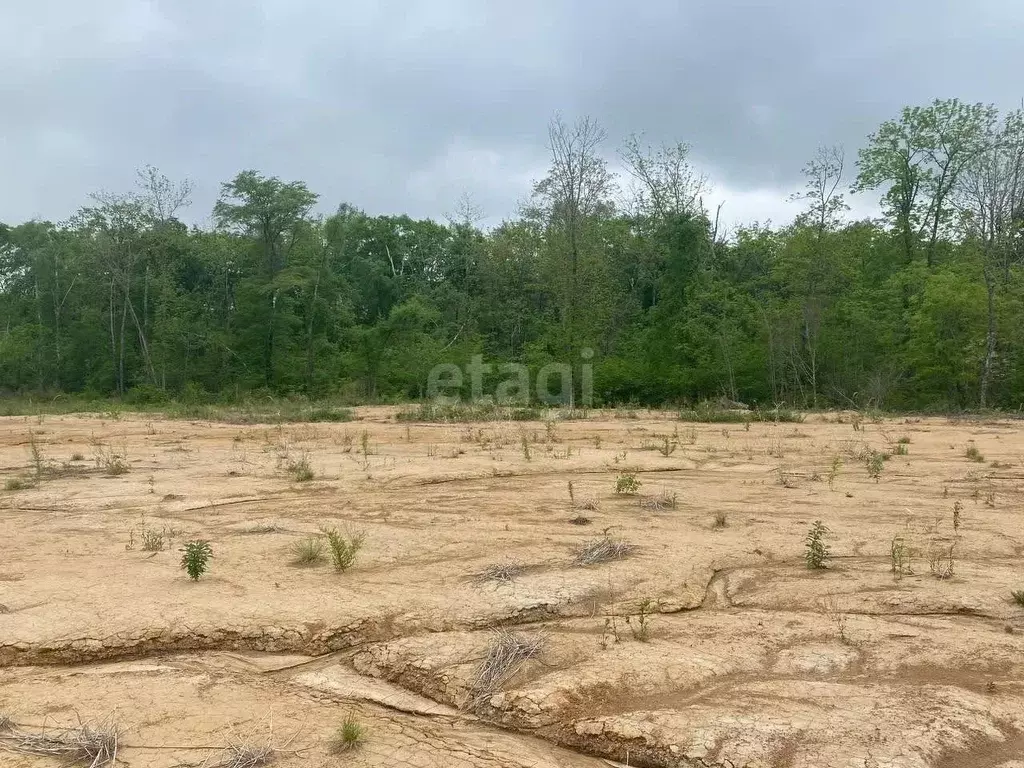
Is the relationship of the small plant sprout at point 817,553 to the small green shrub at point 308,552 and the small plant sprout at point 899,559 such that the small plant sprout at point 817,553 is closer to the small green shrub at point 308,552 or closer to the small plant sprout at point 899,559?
the small plant sprout at point 899,559

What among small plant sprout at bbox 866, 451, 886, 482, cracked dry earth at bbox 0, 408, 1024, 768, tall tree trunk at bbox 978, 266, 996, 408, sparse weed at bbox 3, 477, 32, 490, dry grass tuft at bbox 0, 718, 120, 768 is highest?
tall tree trunk at bbox 978, 266, 996, 408

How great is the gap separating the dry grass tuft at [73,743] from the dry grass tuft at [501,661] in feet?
4.53

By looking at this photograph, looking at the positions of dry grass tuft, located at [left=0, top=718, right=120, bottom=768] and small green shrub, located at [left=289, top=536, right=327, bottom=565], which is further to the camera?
small green shrub, located at [left=289, top=536, right=327, bottom=565]

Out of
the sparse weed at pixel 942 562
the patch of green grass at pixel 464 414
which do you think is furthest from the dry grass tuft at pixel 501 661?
the patch of green grass at pixel 464 414

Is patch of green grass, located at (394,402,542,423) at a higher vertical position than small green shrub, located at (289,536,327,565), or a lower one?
higher

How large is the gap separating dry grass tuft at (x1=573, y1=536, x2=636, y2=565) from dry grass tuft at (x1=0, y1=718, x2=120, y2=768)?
9.56 ft

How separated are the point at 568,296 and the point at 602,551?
21965 mm

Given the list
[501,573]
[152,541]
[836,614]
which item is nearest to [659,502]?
[501,573]

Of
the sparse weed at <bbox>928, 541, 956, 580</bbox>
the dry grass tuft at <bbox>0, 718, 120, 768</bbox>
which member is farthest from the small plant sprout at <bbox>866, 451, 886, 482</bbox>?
the dry grass tuft at <bbox>0, 718, 120, 768</bbox>

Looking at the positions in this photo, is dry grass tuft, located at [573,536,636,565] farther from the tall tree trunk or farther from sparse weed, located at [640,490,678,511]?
the tall tree trunk

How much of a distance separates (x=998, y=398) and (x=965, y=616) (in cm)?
2065

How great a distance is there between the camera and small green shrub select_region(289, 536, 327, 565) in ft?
16.7

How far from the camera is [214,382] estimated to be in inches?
1293

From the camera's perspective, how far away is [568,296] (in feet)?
87.2
